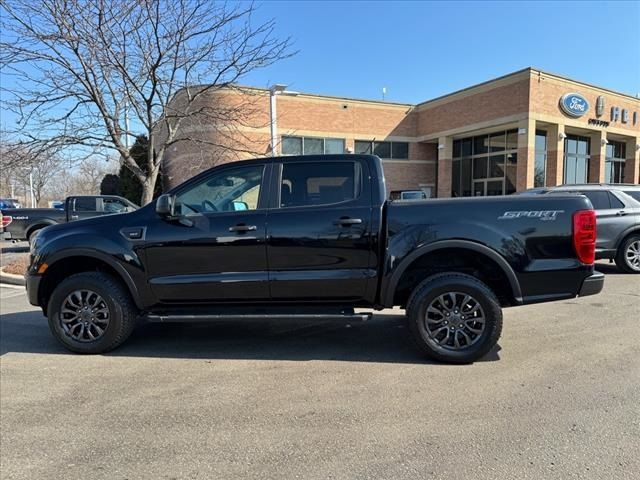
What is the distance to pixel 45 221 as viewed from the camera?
1382cm

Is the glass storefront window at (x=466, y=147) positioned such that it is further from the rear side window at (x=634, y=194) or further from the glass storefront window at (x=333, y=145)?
the rear side window at (x=634, y=194)

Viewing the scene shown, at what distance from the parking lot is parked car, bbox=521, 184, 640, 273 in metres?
4.29

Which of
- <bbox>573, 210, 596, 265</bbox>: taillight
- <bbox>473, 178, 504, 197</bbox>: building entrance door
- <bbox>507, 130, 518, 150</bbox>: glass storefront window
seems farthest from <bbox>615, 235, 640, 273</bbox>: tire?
<bbox>473, 178, 504, 197</bbox>: building entrance door

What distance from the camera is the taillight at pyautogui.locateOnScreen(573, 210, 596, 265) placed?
4160 mm

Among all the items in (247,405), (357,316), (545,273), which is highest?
(545,273)

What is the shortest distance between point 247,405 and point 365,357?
4.72ft

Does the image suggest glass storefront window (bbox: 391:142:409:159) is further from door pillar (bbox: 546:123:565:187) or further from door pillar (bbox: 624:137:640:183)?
door pillar (bbox: 624:137:640:183)

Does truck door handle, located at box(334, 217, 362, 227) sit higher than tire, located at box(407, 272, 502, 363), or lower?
higher

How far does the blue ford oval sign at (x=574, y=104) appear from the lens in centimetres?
2247

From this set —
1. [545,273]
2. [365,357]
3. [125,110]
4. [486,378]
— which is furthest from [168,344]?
[125,110]

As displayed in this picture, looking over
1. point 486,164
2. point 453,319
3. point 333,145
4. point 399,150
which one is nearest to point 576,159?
point 486,164

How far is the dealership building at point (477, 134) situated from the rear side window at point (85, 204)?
6.37 meters

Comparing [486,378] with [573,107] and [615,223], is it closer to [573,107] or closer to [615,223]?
[615,223]

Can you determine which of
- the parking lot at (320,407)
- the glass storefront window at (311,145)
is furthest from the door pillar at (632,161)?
the parking lot at (320,407)
